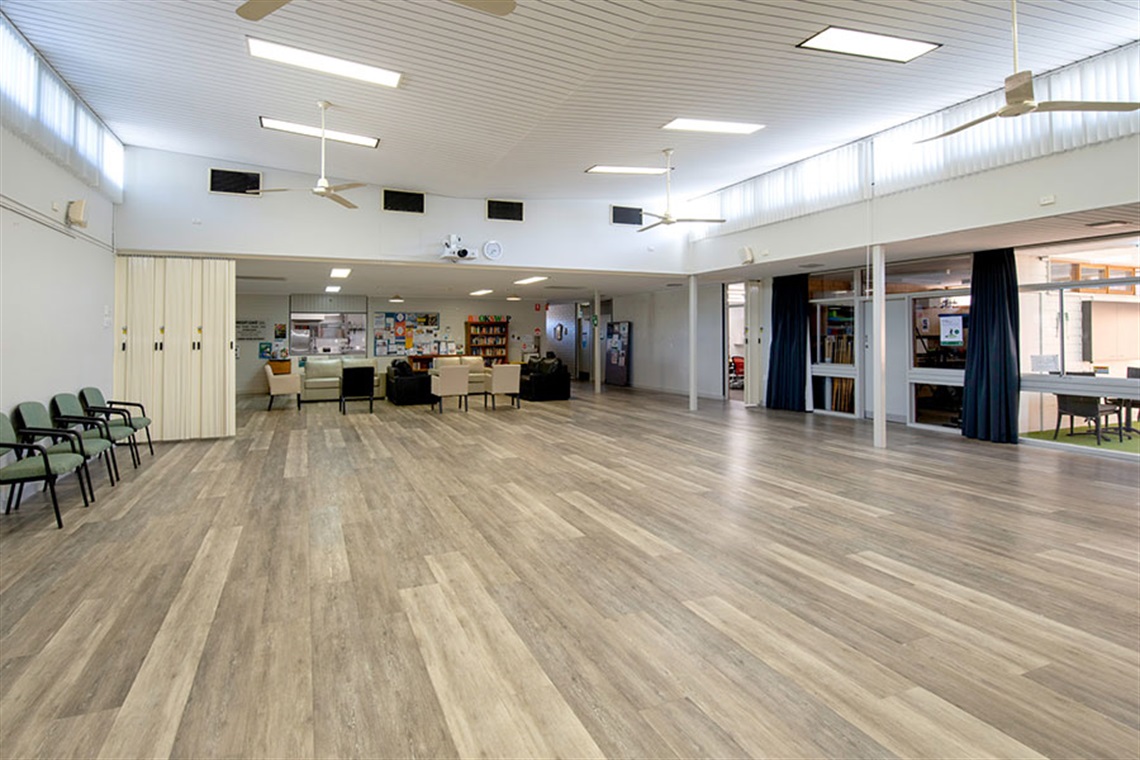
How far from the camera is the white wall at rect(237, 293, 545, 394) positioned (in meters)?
13.9

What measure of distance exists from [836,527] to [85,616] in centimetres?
445

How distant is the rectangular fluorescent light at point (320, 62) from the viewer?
4504 mm

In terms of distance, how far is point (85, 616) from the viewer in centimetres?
280

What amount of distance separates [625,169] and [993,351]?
17.8ft

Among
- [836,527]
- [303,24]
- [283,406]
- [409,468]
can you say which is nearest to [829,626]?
[836,527]

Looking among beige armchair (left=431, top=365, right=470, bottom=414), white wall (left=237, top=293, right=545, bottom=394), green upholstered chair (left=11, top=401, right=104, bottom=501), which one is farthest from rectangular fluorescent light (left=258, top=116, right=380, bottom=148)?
white wall (left=237, top=293, right=545, bottom=394)

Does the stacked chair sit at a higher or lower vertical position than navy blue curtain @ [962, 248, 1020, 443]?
lower

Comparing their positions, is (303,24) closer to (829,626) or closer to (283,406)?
(829,626)

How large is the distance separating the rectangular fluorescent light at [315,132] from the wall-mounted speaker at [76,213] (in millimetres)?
1892

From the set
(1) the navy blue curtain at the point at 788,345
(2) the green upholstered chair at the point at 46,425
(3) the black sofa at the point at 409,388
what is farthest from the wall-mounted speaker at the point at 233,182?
(1) the navy blue curtain at the point at 788,345

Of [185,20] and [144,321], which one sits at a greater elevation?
[185,20]

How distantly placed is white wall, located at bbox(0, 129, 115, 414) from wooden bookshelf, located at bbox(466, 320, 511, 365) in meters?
9.78

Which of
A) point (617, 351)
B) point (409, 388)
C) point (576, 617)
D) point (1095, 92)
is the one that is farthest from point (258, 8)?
point (617, 351)

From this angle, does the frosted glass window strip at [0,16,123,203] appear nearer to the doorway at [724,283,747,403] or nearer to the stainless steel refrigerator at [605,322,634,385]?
the doorway at [724,283,747,403]
